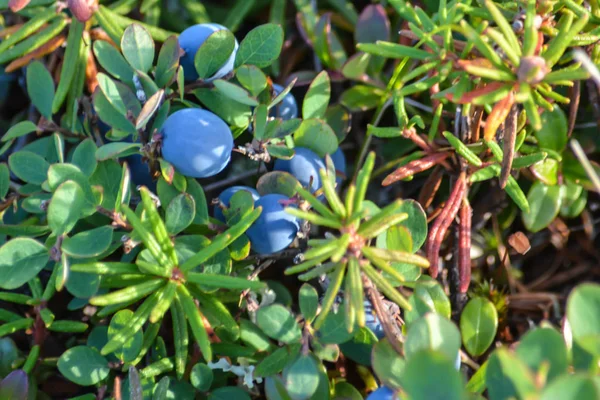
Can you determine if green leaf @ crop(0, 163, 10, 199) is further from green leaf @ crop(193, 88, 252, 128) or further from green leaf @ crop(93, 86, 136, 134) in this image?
green leaf @ crop(193, 88, 252, 128)

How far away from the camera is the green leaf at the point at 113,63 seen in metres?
1.30

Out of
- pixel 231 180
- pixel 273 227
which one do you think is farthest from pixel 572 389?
pixel 231 180

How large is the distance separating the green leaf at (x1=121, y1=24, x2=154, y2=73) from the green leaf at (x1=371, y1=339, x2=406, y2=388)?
2.31ft

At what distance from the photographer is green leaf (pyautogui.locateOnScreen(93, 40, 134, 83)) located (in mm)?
1297

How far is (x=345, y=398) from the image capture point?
4.04 feet

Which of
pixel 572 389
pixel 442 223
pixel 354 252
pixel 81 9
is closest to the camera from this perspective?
pixel 572 389

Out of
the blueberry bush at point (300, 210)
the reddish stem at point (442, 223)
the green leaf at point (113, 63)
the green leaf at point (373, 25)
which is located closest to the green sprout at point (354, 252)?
the blueberry bush at point (300, 210)

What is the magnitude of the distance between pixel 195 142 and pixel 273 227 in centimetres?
21

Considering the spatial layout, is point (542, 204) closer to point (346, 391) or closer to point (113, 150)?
point (346, 391)

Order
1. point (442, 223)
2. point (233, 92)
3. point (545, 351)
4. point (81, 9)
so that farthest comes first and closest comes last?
point (81, 9), point (442, 223), point (233, 92), point (545, 351)

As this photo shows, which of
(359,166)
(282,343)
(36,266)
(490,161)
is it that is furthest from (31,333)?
(490,161)

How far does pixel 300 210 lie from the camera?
936mm

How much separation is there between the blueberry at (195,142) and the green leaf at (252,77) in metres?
0.13

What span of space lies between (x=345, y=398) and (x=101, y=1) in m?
1.18
